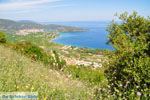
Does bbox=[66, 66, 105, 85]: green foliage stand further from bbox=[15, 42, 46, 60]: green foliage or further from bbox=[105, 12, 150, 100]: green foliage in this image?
bbox=[15, 42, 46, 60]: green foliage

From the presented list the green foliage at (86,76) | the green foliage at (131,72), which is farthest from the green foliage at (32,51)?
the green foliage at (131,72)

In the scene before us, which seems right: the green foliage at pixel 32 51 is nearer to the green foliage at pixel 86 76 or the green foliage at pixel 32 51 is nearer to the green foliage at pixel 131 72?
the green foliage at pixel 86 76

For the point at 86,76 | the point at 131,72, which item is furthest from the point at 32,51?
the point at 131,72

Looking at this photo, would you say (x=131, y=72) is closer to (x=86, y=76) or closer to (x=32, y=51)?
(x=86, y=76)

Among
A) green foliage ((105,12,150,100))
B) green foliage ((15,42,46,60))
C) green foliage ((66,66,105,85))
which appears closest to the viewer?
green foliage ((105,12,150,100))

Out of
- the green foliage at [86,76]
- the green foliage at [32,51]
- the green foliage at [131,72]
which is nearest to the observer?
the green foliage at [131,72]

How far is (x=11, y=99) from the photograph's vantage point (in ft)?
5.92

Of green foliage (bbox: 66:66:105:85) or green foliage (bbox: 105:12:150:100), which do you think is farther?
green foliage (bbox: 66:66:105:85)

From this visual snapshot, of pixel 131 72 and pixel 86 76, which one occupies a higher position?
pixel 131 72

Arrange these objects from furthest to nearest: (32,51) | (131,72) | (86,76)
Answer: (32,51) → (86,76) → (131,72)

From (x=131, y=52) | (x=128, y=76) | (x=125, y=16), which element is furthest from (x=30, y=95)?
(x=125, y=16)

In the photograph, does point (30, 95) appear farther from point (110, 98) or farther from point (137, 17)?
point (137, 17)

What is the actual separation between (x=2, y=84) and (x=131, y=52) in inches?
107

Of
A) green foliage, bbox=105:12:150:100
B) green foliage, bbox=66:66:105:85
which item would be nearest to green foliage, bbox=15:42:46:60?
green foliage, bbox=66:66:105:85
